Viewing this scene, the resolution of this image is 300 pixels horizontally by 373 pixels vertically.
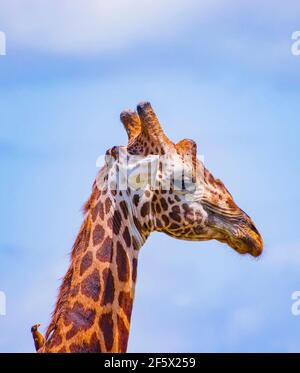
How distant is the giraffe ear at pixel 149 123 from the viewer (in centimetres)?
1809

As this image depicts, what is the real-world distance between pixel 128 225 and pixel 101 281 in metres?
0.89

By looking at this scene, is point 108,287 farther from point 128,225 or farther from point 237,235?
point 237,235

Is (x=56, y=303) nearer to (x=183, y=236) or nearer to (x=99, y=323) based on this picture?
(x=99, y=323)

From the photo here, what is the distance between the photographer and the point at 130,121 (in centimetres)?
1912

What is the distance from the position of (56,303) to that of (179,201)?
2126 mm

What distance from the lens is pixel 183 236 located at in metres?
18.3

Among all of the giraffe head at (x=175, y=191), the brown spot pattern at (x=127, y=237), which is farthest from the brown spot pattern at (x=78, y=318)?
the giraffe head at (x=175, y=191)

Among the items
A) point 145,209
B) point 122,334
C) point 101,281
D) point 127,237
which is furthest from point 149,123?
point 122,334

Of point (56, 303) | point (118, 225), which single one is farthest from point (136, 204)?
point (56, 303)

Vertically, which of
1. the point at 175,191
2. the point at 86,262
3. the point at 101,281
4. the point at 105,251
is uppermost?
the point at 175,191

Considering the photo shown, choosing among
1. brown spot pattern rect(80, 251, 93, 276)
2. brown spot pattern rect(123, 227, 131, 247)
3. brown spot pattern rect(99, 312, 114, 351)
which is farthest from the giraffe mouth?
brown spot pattern rect(99, 312, 114, 351)

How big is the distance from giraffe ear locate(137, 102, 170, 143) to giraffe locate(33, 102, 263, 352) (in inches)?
0.5

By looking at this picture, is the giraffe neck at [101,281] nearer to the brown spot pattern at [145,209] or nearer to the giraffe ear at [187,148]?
the brown spot pattern at [145,209]
